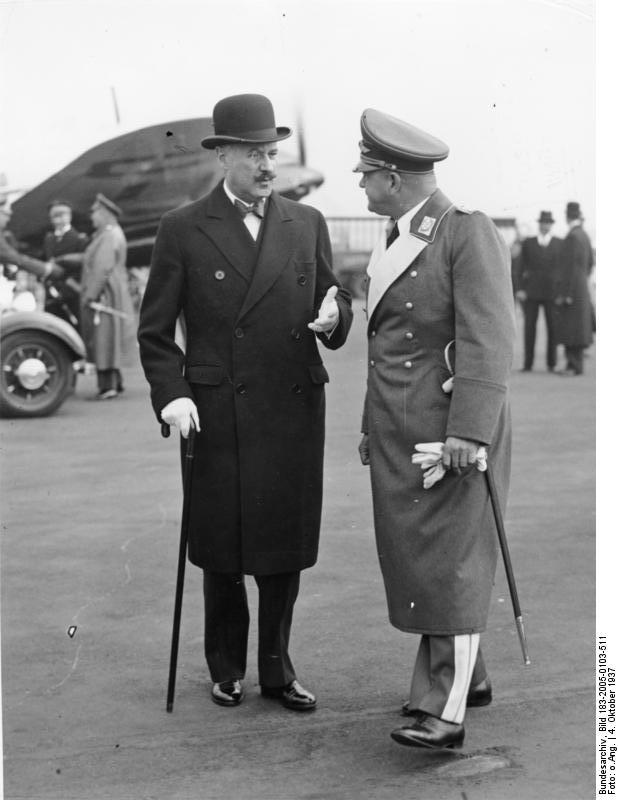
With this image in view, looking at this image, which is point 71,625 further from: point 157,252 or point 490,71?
point 490,71

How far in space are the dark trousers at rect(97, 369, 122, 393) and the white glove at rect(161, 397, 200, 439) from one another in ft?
27.7

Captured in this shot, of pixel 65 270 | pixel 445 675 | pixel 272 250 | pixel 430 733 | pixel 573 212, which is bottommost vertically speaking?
pixel 65 270

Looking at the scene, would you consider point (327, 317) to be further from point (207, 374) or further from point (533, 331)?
point (533, 331)

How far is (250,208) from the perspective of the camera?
14.5 ft

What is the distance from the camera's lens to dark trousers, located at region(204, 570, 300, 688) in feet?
14.6

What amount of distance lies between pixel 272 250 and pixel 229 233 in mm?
159

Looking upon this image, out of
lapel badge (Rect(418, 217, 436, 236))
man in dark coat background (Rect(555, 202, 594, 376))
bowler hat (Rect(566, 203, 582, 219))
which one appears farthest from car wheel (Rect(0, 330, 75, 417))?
lapel badge (Rect(418, 217, 436, 236))

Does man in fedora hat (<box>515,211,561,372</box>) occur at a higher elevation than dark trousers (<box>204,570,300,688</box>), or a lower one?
lower

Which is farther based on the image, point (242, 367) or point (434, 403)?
point (242, 367)

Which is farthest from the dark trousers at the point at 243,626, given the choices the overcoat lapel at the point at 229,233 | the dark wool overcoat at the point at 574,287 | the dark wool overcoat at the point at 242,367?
the dark wool overcoat at the point at 574,287

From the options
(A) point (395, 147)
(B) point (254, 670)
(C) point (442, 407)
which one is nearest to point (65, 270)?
(B) point (254, 670)

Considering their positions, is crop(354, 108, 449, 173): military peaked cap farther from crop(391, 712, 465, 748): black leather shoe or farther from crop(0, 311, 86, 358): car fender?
crop(0, 311, 86, 358): car fender

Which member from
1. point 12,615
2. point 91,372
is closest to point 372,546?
point 12,615

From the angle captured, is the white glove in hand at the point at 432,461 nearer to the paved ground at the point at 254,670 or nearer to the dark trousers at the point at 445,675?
the dark trousers at the point at 445,675
